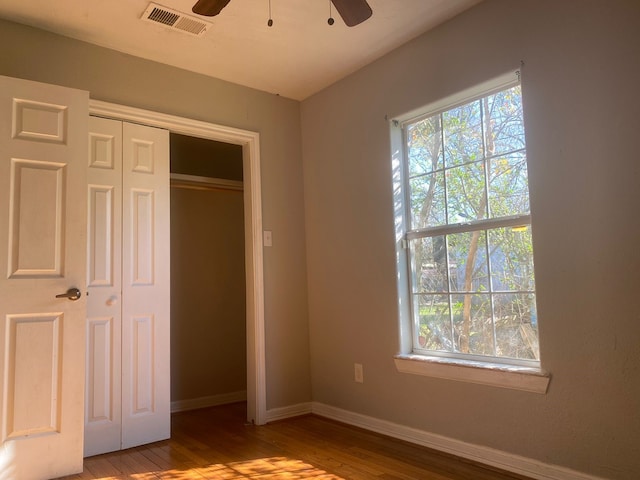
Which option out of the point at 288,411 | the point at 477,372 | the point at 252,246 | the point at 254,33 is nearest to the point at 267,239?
the point at 252,246

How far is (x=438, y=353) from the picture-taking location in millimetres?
2908

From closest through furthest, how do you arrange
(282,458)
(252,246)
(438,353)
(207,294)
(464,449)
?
(464,449) → (282,458) → (438,353) → (252,246) → (207,294)

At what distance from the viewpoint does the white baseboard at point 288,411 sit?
353cm

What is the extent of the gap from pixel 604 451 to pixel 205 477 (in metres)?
1.84

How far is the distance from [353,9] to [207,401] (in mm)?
3326

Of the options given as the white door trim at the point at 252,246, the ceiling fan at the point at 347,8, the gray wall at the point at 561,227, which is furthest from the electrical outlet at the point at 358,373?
the ceiling fan at the point at 347,8

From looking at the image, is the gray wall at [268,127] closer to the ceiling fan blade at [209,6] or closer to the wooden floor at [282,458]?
the wooden floor at [282,458]

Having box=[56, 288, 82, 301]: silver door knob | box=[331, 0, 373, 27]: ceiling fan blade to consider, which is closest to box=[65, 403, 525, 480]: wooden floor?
box=[56, 288, 82, 301]: silver door knob

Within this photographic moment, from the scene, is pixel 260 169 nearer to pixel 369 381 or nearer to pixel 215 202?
pixel 215 202

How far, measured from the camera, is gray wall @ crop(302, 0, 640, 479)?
82.5 inches

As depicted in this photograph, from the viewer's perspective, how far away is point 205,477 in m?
2.50

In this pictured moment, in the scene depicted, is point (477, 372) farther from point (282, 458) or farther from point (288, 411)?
point (288, 411)

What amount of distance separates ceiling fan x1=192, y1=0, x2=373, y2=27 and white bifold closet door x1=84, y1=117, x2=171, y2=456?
1.37 m

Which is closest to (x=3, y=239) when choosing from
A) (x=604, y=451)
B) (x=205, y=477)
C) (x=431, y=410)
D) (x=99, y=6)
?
(x=99, y=6)
